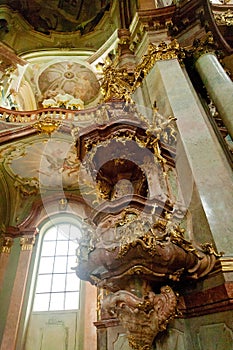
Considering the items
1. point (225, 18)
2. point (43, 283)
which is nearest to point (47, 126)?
point (43, 283)

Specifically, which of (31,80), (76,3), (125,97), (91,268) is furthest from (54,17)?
(91,268)

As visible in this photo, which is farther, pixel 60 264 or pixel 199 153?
pixel 60 264

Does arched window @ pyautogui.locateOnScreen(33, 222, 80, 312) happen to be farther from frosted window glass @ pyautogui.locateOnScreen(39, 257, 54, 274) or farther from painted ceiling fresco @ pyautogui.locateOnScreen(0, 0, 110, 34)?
painted ceiling fresco @ pyautogui.locateOnScreen(0, 0, 110, 34)

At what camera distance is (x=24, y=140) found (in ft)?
23.0

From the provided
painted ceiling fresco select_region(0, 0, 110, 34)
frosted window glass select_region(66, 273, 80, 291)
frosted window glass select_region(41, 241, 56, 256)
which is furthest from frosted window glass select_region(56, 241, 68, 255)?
painted ceiling fresco select_region(0, 0, 110, 34)

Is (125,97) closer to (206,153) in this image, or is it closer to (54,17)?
(206,153)

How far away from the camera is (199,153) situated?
316 centimetres

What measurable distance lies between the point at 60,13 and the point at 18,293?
38.3ft

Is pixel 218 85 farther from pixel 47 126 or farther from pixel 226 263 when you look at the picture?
pixel 47 126

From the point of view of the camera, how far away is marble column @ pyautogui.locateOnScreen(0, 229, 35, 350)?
263 inches

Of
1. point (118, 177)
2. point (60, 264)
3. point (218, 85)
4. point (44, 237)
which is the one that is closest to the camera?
point (118, 177)

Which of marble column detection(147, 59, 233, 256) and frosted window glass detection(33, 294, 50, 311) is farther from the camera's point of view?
frosted window glass detection(33, 294, 50, 311)

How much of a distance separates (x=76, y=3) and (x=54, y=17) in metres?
1.17

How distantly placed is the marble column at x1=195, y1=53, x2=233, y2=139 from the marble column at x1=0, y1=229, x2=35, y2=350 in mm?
6666
